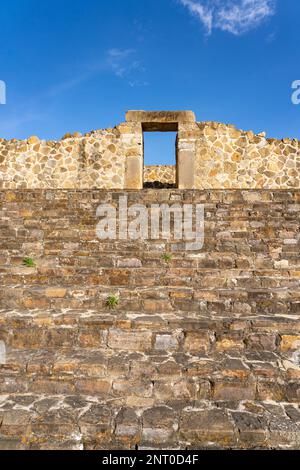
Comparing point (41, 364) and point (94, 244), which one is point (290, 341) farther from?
point (94, 244)

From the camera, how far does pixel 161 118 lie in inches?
383

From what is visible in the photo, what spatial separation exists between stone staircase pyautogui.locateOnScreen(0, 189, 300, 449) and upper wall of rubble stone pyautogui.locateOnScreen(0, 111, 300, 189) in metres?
4.08

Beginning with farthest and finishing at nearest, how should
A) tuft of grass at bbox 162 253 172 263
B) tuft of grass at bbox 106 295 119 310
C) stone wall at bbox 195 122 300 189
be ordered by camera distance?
stone wall at bbox 195 122 300 189 < tuft of grass at bbox 162 253 172 263 < tuft of grass at bbox 106 295 119 310

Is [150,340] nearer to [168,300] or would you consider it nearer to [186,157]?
[168,300]

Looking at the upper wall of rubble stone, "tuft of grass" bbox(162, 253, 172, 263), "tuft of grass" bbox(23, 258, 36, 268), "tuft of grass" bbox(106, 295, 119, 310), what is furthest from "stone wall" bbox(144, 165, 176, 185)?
"tuft of grass" bbox(106, 295, 119, 310)

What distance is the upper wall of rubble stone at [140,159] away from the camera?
997 cm

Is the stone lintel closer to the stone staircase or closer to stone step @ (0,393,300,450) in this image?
the stone staircase

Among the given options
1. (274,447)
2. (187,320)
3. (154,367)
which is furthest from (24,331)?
(274,447)

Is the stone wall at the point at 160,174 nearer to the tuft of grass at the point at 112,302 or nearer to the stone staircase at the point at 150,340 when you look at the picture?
the stone staircase at the point at 150,340

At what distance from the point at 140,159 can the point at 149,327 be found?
23.5 ft

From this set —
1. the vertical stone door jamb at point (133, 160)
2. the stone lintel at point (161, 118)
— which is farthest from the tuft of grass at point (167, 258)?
the stone lintel at point (161, 118)

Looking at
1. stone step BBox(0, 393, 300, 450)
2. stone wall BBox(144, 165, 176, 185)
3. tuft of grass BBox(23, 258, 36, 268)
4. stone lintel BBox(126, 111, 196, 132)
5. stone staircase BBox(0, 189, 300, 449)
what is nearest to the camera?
stone step BBox(0, 393, 300, 450)

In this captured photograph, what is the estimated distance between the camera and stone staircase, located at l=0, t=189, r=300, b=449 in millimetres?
2576

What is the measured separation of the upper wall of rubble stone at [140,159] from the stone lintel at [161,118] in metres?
0.03
